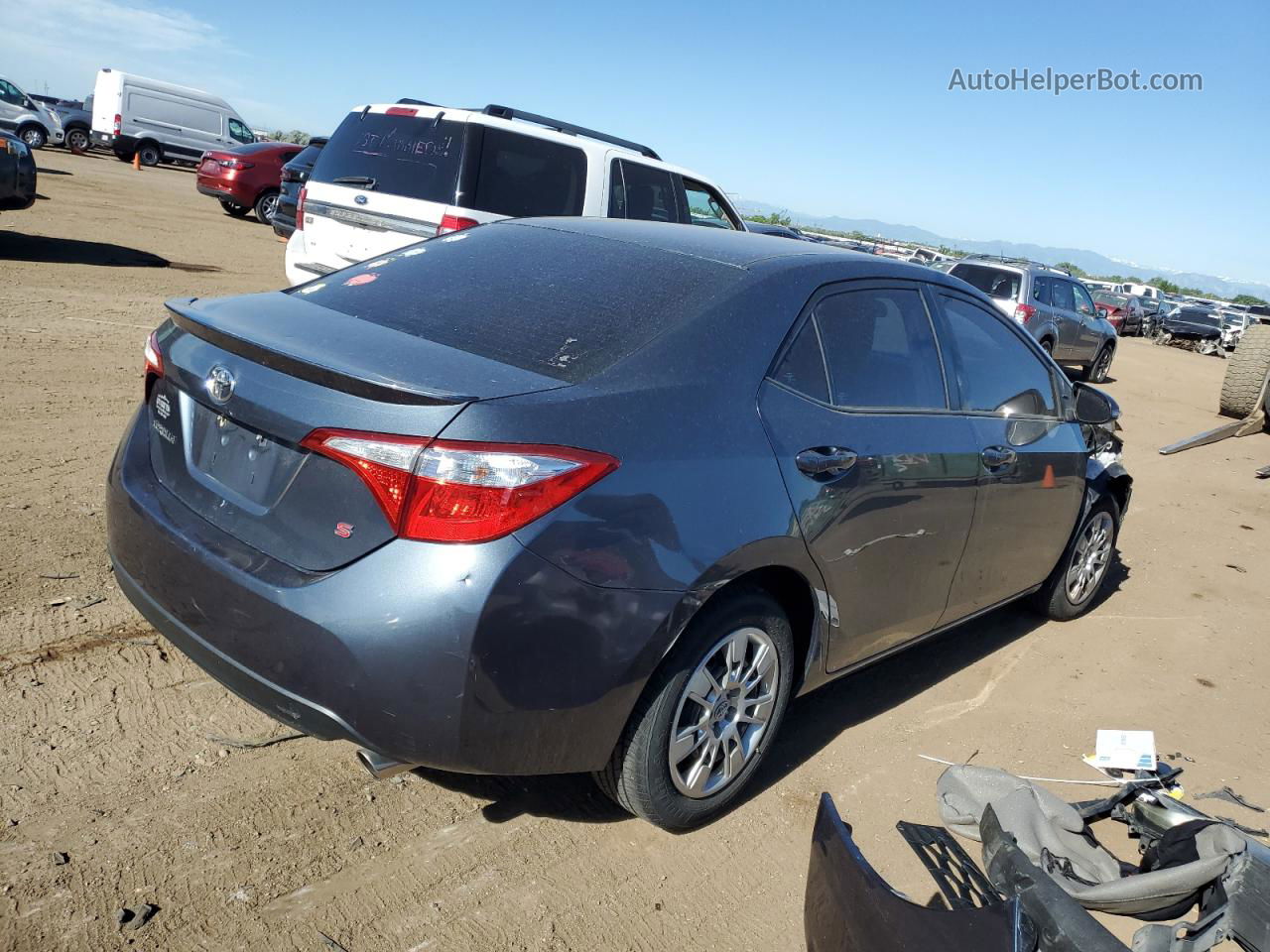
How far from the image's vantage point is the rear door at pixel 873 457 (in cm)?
320

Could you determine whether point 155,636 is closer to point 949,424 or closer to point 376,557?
point 376,557

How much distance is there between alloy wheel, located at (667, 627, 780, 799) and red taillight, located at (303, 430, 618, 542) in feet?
2.58

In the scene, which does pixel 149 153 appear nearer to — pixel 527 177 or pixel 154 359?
pixel 527 177

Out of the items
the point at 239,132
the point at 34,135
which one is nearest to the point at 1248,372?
the point at 239,132

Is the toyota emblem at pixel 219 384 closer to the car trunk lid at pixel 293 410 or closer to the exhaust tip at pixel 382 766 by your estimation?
the car trunk lid at pixel 293 410

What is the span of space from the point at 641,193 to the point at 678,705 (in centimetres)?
665

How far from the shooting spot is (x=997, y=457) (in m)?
4.11

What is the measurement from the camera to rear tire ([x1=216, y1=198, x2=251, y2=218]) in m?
21.3

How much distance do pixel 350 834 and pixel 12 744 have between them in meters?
1.01

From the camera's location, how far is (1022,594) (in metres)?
4.89

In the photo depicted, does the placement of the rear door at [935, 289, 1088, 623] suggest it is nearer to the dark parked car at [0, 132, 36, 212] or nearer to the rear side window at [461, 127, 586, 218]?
the rear side window at [461, 127, 586, 218]

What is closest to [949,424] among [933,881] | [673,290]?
[673,290]

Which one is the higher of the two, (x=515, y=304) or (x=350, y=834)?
(x=515, y=304)

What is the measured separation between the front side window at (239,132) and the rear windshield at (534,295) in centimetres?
3090
